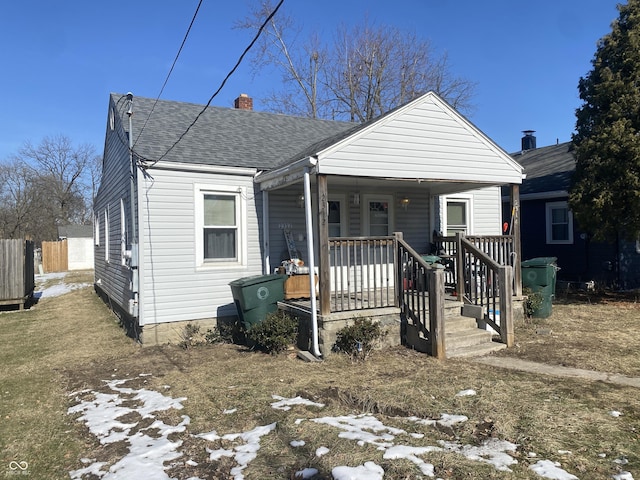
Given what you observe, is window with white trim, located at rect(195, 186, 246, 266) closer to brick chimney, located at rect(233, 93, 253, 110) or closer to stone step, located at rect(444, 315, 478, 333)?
stone step, located at rect(444, 315, 478, 333)

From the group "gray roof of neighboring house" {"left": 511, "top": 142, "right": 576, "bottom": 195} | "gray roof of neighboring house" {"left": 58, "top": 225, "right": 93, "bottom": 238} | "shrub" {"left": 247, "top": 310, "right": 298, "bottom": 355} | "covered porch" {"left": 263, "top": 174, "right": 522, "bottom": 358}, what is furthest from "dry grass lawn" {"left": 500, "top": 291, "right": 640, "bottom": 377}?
"gray roof of neighboring house" {"left": 58, "top": 225, "right": 93, "bottom": 238}

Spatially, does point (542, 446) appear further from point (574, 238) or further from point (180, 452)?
point (574, 238)

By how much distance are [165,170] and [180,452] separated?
5.86 m

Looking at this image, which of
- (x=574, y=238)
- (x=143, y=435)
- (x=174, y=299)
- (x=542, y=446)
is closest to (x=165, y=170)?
(x=174, y=299)

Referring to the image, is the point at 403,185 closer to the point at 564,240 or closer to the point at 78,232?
the point at 564,240

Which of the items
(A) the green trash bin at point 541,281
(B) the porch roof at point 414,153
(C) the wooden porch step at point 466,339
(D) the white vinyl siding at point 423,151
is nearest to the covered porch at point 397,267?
(C) the wooden porch step at point 466,339

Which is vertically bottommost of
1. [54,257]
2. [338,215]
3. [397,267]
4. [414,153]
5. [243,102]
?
[54,257]

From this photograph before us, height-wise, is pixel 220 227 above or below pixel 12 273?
above

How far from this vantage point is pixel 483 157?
867cm

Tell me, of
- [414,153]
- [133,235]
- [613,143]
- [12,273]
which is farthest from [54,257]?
[613,143]

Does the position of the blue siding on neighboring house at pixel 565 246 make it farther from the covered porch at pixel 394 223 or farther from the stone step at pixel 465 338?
the stone step at pixel 465 338

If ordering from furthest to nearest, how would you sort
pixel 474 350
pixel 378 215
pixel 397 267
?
pixel 378 215
pixel 397 267
pixel 474 350

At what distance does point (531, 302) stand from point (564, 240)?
7730mm

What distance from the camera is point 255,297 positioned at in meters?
8.18
